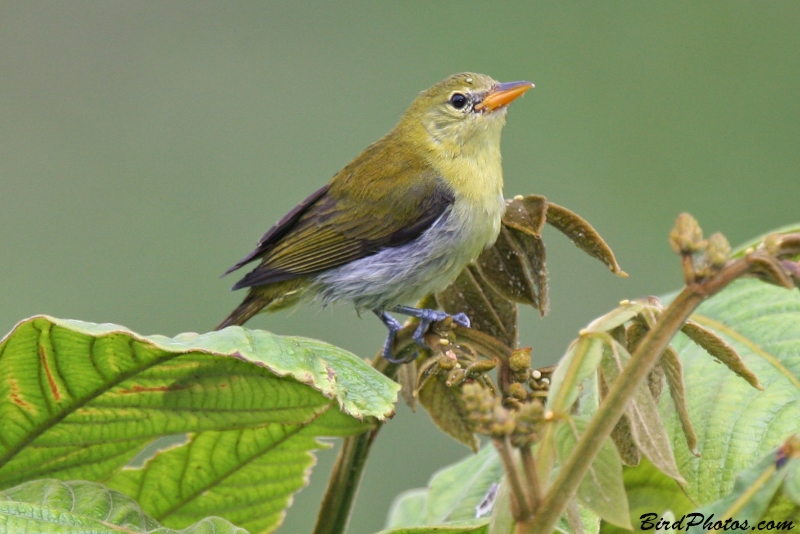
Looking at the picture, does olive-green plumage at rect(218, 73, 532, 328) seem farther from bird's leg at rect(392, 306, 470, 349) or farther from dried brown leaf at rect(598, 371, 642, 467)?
dried brown leaf at rect(598, 371, 642, 467)

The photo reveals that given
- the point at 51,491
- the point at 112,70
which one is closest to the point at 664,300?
the point at 51,491

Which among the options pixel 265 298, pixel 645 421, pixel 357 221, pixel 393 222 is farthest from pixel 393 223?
pixel 645 421

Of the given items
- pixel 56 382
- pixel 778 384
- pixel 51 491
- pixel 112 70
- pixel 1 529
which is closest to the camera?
pixel 1 529

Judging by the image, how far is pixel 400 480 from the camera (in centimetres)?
509

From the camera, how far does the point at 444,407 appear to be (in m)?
1.81

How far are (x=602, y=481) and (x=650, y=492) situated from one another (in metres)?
0.60

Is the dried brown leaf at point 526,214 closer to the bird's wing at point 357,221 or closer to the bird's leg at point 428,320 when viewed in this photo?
the bird's leg at point 428,320

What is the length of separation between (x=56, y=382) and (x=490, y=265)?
82cm

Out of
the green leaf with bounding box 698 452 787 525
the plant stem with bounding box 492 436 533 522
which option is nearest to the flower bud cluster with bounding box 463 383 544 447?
the plant stem with bounding box 492 436 533 522

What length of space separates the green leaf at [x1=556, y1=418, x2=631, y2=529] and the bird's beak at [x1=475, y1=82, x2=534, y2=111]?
2654 mm

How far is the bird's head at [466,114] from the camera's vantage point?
146 inches

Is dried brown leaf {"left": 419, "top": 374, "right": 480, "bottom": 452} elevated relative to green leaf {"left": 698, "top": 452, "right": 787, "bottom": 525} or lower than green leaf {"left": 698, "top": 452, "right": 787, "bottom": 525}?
lower

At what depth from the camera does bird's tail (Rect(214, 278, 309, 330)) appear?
11.2ft

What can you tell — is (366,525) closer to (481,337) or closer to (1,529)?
(481,337)
